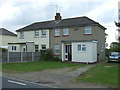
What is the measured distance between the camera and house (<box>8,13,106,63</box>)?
25.0 m

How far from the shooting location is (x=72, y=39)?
2802cm

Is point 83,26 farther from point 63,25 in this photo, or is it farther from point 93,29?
point 63,25

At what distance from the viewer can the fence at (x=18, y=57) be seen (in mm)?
24502

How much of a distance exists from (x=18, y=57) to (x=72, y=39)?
8.62 metres

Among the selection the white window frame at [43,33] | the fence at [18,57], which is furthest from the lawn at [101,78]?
the white window frame at [43,33]

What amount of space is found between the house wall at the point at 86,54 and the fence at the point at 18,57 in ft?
22.1

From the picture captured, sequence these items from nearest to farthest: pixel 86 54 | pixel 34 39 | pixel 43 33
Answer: pixel 86 54 < pixel 43 33 < pixel 34 39

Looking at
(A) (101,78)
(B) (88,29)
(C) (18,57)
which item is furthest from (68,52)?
(A) (101,78)

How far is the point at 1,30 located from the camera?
52469 millimetres

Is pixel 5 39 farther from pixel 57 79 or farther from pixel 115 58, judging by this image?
pixel 57 79

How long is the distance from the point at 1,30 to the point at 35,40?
77.7 ft

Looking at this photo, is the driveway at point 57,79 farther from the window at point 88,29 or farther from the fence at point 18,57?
the window at point 88,29

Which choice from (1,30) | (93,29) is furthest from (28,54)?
(1,30)

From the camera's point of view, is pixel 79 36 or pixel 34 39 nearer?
pixel 79 36
